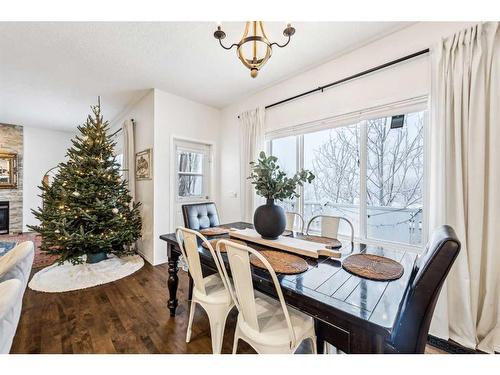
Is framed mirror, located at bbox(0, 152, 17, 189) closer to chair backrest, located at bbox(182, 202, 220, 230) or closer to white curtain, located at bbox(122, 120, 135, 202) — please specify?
white curtain, located at bbox(122, 120, 135, 202)

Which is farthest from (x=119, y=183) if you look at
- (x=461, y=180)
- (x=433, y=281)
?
(x=461, y=180)

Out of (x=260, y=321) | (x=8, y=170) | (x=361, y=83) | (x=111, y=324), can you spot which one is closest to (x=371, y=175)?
(x=361, y=83)

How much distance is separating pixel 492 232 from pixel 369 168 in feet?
3.42

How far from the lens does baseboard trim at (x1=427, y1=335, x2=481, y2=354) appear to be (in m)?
1.56

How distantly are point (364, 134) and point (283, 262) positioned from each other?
177 centimetres

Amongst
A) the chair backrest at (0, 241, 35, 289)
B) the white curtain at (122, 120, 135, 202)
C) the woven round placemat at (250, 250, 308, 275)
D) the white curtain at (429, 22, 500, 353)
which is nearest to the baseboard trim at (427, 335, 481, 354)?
the white curtain at (429, 22, 500, 353)

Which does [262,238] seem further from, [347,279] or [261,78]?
[261,78]

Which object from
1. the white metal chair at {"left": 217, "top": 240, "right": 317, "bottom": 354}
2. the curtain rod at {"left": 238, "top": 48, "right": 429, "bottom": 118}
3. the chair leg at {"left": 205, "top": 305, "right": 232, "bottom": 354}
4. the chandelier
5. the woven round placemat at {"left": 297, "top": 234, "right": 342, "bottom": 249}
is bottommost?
the chair leg at {"left": 205, "top": 305, "right": 232, "bottom": 354}

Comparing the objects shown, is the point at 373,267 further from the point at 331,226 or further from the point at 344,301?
the point at 331,226

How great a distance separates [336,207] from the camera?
8.63 ft

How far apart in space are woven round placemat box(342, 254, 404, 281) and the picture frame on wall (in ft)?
9.83

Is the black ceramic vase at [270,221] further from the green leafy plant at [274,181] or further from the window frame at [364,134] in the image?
the window frame at [364,134]

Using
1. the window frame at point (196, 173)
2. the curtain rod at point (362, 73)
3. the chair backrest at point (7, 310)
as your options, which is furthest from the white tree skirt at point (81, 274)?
the curtain rod at point (362, 73)

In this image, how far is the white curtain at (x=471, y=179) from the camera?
1531 mm
